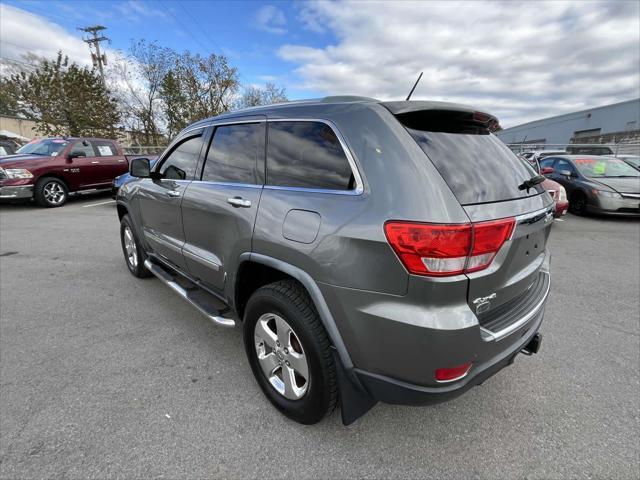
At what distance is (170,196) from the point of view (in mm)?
3098

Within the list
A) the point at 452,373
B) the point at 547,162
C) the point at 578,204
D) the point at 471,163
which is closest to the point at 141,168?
the point at 471,163

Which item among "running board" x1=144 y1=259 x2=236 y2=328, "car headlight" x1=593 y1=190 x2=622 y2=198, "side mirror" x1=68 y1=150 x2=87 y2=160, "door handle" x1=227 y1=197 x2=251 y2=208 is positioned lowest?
"running board" x1=144 y1=259 x2=236 y2=328

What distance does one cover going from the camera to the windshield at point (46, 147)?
9648mm

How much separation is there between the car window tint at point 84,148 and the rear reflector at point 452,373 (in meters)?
11.6

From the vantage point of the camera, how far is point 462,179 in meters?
1.63

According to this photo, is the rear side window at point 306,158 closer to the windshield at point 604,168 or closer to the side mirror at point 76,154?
the windshield at point 604,168

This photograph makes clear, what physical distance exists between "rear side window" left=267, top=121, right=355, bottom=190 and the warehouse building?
948 inches

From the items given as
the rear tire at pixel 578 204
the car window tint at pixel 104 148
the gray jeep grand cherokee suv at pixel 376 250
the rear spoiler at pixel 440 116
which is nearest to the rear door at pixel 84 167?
the car window tint at pixel 104 148

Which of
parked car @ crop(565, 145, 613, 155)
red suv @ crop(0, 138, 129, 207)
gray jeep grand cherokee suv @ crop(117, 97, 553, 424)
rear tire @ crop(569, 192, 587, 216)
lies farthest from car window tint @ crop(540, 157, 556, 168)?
red suv @ crop(0, 138, 129, 207)

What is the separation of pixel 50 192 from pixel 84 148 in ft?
5.15

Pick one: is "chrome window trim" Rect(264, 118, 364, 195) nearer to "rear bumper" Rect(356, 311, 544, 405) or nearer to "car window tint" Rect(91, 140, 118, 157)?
"rear bumper" Rect(356, 311, 544, 405)

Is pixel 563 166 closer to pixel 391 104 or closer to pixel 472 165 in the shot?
pixel 472 165

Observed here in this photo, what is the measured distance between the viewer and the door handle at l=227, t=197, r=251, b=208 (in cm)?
219

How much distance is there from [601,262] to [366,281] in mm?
5269
